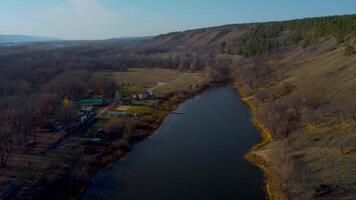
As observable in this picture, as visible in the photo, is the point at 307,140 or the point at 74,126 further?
the point at 74,126

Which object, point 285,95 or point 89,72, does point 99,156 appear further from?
point 89,72

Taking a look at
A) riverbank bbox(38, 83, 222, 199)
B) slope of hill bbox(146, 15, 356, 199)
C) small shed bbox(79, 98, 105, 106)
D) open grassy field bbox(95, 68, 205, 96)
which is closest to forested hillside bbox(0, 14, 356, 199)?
slope of hill bbox(146, 15, 356, 199)

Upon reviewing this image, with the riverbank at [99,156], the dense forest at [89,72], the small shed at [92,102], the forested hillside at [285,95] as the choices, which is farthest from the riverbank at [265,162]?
the small shed at [92,102]

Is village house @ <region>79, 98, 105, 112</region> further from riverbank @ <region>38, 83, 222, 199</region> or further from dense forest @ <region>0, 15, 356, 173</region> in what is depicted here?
riverbank @ <region>38, 83, 222, 199</region>

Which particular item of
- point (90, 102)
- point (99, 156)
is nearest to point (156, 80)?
point (90, 102)

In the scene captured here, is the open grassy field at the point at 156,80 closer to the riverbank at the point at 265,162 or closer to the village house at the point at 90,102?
the village house at the point at 90,102

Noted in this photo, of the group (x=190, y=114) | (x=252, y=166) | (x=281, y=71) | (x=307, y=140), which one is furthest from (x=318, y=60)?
(x=252, y=166)

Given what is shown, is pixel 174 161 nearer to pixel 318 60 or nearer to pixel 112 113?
pixel 112 113
